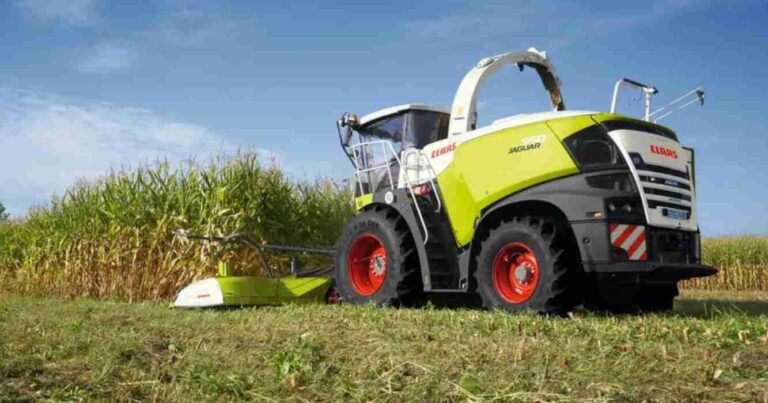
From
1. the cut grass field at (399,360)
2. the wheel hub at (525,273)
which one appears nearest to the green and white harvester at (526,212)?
the wheel hub at (525,273)

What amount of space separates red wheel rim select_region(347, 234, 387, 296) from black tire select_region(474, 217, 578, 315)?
1.74m

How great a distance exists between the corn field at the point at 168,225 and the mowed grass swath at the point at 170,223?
0.7 inches

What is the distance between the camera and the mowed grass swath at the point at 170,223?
1215 centimetres

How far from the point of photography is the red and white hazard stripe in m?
6.45

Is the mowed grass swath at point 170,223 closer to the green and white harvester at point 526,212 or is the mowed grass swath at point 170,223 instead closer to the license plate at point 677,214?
the green and white harvester at point 526,212

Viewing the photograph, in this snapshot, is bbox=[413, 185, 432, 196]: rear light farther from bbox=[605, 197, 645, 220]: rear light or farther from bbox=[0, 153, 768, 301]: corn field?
bbox=[0, 153, 768, 301]: corn field

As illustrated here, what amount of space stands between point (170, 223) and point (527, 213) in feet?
24.9

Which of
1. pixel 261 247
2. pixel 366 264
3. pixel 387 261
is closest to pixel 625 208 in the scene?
pixel 387 261

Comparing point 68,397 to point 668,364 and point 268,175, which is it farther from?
point 268,175

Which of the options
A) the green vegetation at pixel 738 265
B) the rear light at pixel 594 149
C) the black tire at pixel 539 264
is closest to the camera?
the black tire at pixel 539 264

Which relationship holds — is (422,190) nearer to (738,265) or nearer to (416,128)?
(416,128)

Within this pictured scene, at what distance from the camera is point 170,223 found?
493 inches

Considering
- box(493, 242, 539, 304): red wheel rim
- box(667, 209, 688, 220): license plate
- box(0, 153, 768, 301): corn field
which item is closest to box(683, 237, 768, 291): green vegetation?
box(0, 153, 768, 301): corn field

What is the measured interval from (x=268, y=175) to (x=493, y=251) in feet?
22.7
